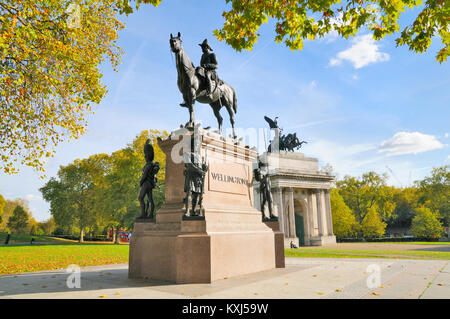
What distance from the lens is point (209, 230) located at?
730 cm

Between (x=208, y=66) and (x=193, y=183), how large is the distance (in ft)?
13.2

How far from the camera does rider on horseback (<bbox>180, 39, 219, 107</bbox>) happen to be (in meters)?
9.41

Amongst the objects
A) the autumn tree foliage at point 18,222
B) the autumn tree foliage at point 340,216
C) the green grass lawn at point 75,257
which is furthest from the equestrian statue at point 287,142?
the autumn tree foliage at point 18,222

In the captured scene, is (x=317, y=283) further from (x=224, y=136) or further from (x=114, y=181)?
(x=114, y=181)

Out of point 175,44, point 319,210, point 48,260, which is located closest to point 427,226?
point 319,210

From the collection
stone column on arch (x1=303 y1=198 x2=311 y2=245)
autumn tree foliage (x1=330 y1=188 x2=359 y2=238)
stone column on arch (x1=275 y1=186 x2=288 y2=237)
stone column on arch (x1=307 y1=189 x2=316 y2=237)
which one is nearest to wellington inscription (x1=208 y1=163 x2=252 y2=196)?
stone column on arch (x1=275 y1=186 x2=288 y2=237)

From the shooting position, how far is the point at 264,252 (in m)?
9.08

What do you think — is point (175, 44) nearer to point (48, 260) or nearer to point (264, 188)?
point (264, 188)

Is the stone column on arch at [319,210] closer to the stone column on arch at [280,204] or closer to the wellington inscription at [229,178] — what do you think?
the stone column on arch at [280,204]

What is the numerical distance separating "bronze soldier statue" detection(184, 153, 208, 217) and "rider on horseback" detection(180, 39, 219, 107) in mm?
2434

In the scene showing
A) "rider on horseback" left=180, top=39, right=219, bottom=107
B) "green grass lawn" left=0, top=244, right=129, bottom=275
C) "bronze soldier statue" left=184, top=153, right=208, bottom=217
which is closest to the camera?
"bronze soldier statue" left=184, top=153, right=208, bottom=217

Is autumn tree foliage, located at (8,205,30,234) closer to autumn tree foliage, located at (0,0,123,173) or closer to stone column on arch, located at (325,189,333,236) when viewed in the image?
stone column on arch, located at (325,189,333,236)
